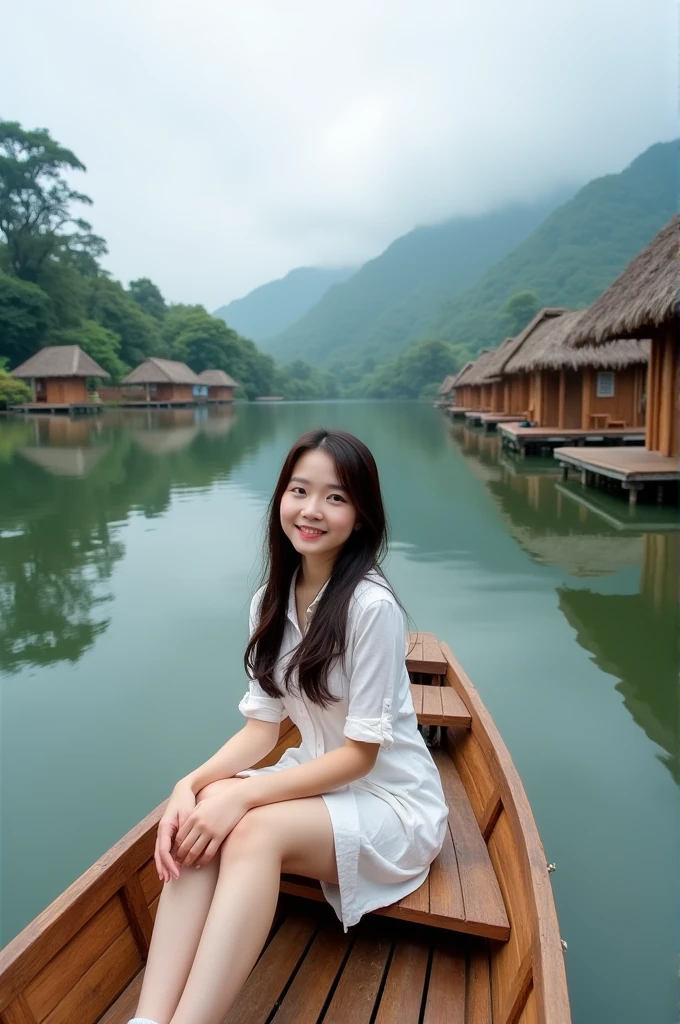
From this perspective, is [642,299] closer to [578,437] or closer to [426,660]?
[578,437]

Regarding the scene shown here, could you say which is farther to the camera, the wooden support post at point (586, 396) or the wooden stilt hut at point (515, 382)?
the wooden stilt hut at point (515, 382)

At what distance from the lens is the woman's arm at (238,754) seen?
5.61ft

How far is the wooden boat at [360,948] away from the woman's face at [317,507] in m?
0.77

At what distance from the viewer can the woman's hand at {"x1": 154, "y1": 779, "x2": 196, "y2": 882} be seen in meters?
1.46

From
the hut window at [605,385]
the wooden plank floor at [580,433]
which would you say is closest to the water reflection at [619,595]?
the wooden plank floor at [580,433]

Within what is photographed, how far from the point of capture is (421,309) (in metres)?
133

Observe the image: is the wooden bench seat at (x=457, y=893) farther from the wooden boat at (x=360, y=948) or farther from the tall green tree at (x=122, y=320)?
the tall green tree at (x=122, y=320)

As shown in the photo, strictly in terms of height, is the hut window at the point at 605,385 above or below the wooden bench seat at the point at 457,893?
above

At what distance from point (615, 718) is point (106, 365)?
42152 mm

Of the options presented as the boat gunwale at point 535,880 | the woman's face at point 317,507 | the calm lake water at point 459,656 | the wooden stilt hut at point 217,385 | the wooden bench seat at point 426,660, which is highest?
the wooden stilt hut at point 217,385

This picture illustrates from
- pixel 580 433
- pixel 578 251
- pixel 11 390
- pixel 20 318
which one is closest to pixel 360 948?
pixel 580 433

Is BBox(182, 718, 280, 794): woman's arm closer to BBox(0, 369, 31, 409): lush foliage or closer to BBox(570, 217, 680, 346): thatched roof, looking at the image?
BBox(570, 217, 680, 346): thatched roof

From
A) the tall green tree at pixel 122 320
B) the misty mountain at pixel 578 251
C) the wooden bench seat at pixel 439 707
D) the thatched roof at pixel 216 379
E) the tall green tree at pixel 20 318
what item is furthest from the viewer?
the misty mountain at pixel 578 251

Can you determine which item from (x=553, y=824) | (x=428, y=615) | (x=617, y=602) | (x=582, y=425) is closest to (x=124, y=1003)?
(x=553, y=824)
